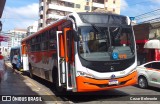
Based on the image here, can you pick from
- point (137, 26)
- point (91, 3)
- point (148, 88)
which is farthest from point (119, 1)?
point (148, 88)

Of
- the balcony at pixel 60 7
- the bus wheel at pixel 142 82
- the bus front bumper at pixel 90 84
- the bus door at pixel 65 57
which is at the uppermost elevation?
the balcony at pixel 60 7

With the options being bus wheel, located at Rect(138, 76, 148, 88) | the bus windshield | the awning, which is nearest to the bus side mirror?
the bus windshield

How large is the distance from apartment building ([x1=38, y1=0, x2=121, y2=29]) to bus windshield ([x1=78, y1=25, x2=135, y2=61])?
5080 centimetres

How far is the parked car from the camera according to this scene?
43.6 feet

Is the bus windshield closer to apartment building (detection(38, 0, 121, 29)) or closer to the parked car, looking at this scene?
the parked car

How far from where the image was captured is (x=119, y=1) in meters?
77.8

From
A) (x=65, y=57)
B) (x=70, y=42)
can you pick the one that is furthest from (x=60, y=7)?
(x=70, y=42)

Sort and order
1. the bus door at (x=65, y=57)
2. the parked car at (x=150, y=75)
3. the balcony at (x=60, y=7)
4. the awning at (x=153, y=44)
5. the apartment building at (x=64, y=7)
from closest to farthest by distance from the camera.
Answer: the bus door at (x=65, y=57), the parked car at (x=150, y=75), the awning at (x=153, y=44), the balcony at (x=60, y=7), the apartment building at (x=64, y=7)

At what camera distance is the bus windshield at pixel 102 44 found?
10008mm

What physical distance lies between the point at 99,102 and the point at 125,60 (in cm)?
179

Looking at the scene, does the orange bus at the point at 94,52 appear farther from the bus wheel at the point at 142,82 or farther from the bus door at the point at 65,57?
the bus wheel at the point at 142,82

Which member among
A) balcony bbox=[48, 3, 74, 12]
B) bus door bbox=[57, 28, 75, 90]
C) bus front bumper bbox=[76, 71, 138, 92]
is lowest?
bus front bumper bbox=[76, 71, 138, 92]

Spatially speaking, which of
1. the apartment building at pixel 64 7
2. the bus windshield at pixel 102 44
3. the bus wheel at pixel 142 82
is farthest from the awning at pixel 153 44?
the apartment building at pixel 64 7

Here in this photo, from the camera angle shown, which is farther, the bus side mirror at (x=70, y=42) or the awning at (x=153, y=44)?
the awning at (x=153, y=44)
